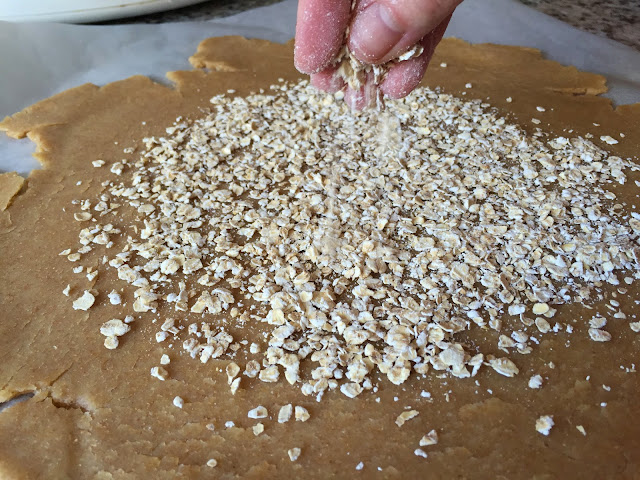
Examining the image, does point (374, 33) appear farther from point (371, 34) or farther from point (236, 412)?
point (236, 412)

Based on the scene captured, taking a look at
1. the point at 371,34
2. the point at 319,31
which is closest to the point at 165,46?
the point at 319,31

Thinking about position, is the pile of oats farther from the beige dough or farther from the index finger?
the index finger

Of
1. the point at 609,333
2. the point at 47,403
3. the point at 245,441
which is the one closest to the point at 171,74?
the point at 47,403

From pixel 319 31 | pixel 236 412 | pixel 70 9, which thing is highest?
Answer: pixel 319 31

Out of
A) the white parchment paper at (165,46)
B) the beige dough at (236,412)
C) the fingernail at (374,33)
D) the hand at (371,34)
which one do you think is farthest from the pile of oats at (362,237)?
the white parchment paper at (165,46)

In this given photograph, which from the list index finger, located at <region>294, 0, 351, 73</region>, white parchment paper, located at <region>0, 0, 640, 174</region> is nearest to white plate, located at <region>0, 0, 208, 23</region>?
white parchment paper, located at <region>0, 0, 640, 174</region>

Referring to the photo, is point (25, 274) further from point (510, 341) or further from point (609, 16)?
point (609, 16)

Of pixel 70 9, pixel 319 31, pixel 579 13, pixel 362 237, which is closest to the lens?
pixel 319 31
